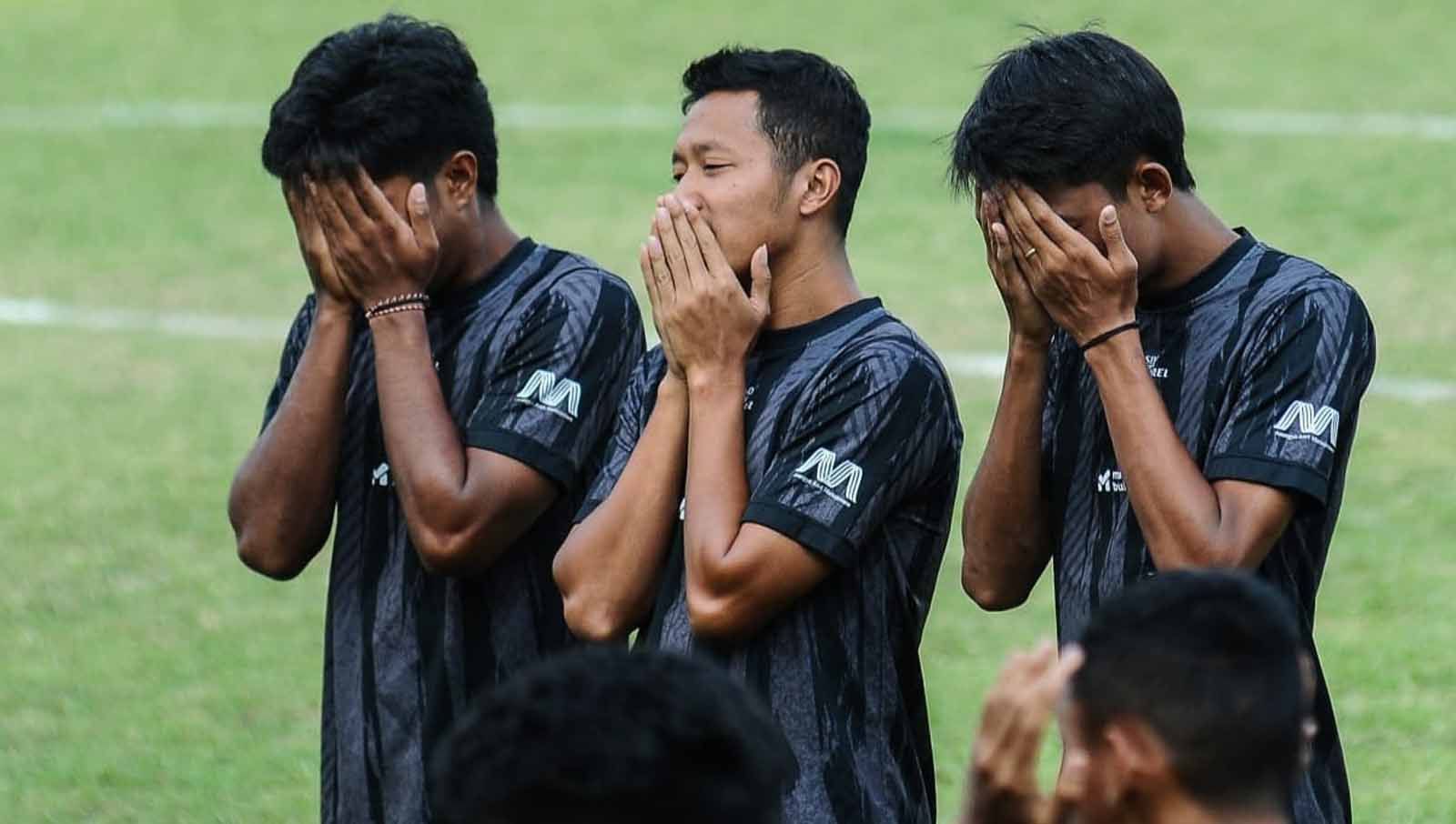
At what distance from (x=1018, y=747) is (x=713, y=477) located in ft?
4.38

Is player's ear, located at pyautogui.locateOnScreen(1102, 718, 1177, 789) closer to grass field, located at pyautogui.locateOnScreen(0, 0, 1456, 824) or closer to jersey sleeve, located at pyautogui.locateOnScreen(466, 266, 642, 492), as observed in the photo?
jersey sleeve, located at pyautogui.locateOnScreen(466, 266, 642, 492)

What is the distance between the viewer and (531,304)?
5.13m

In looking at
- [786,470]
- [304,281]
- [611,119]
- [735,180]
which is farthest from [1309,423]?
[611,119]

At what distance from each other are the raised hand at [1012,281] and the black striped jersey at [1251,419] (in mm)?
183

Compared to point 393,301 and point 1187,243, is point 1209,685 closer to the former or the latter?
point 1187,243

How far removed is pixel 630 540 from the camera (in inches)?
182

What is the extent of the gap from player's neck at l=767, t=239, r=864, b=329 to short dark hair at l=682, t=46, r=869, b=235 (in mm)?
111

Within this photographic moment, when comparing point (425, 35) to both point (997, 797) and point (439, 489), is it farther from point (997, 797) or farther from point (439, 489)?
point (997, 797)

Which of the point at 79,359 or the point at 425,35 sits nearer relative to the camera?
the point at 425,35

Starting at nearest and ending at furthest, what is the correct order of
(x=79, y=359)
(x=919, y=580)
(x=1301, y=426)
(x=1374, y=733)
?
(x=1301, y=426) < (x=919, y=580) < (x=1374, y=733) < (x=79, y=359)

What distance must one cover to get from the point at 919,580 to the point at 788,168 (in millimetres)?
862

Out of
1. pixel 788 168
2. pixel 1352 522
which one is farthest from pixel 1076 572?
pixel 1352 522

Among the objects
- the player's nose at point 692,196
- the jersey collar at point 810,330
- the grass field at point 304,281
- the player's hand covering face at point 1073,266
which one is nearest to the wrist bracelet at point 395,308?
the player's nose at point 692,196

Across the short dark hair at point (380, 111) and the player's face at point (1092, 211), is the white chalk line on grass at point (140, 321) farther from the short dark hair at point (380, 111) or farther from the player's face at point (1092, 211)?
the player's face at point (1092, 211)
